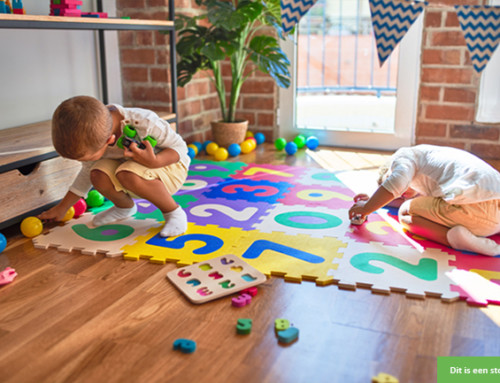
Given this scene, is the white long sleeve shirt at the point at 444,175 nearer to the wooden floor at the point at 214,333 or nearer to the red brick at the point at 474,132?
the wooden floor at the point at 214,333

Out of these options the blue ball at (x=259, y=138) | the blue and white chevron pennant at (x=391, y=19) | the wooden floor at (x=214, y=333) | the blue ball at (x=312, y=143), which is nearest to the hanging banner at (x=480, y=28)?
the blue and white chevron pennant at (x=391, y=19)

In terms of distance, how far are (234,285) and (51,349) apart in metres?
0.46

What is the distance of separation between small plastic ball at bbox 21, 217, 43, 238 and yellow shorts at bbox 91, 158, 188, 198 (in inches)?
10.4

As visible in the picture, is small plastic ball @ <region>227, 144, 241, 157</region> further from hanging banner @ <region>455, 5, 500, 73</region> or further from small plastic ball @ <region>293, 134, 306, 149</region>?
hanging banner @ <region>455, 5, 500, 73</region>

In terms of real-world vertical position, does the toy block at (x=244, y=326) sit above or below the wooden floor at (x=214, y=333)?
above

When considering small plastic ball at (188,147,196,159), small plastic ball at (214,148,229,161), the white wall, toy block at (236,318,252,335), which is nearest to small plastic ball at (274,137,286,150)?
small plastic ball at (214,148,229,161)

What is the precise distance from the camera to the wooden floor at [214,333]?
104 cm

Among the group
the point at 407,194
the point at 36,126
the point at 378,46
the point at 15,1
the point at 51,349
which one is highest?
the point at 15,1

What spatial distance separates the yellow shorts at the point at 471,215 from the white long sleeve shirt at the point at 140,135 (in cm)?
87

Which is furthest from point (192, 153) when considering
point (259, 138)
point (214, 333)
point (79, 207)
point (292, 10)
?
point (214, 333)

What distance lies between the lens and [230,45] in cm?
262

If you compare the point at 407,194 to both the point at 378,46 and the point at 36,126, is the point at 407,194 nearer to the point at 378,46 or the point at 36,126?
the point at 378,46

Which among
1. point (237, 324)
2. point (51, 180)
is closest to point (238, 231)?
point (237, 324)

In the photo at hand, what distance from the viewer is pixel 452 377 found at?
102 centimetres
